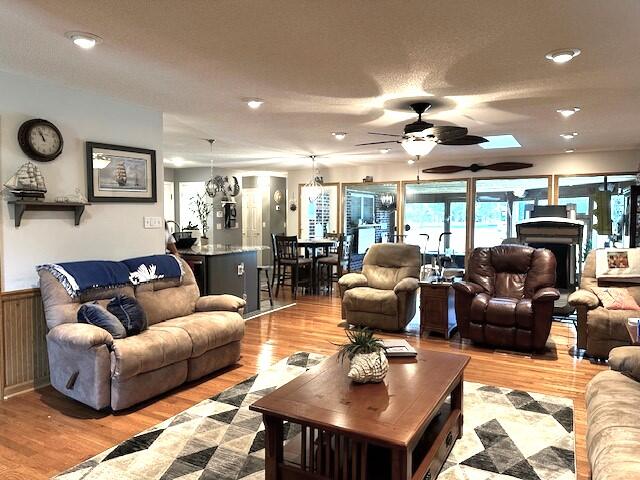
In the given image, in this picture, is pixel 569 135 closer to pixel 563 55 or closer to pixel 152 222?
pixel 563 55

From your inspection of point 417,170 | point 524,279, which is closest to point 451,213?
point 417,170

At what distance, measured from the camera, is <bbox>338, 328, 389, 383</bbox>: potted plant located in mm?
2473

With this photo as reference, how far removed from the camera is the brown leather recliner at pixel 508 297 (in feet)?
14.8

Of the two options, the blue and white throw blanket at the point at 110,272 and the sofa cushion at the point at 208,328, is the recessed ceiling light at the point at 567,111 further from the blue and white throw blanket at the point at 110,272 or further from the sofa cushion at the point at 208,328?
the blue and white throw blanket at the point at 110,272

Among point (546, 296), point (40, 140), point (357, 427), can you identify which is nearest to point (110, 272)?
point (40, 140)

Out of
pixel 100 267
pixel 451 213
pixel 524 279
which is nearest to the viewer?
pixel 100 267

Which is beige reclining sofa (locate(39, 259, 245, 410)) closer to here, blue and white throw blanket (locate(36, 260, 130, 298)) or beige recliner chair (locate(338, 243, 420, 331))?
blue and white throw blanket (locate(36, 260, 130, 298))

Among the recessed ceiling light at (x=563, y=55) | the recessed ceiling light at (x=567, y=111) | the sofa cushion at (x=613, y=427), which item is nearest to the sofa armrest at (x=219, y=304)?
the sofa cushion at (x=613, y=427)

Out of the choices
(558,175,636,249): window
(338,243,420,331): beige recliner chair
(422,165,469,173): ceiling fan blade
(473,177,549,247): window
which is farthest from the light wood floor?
(422,165,469,173): ceiling fan blade

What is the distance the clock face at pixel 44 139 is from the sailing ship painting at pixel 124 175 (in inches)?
17.6

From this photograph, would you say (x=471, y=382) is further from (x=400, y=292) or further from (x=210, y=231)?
(x=210, y=231)

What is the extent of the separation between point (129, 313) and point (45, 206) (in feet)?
3.79

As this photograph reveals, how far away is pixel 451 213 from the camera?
335 inches

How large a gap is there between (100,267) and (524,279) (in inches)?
172
